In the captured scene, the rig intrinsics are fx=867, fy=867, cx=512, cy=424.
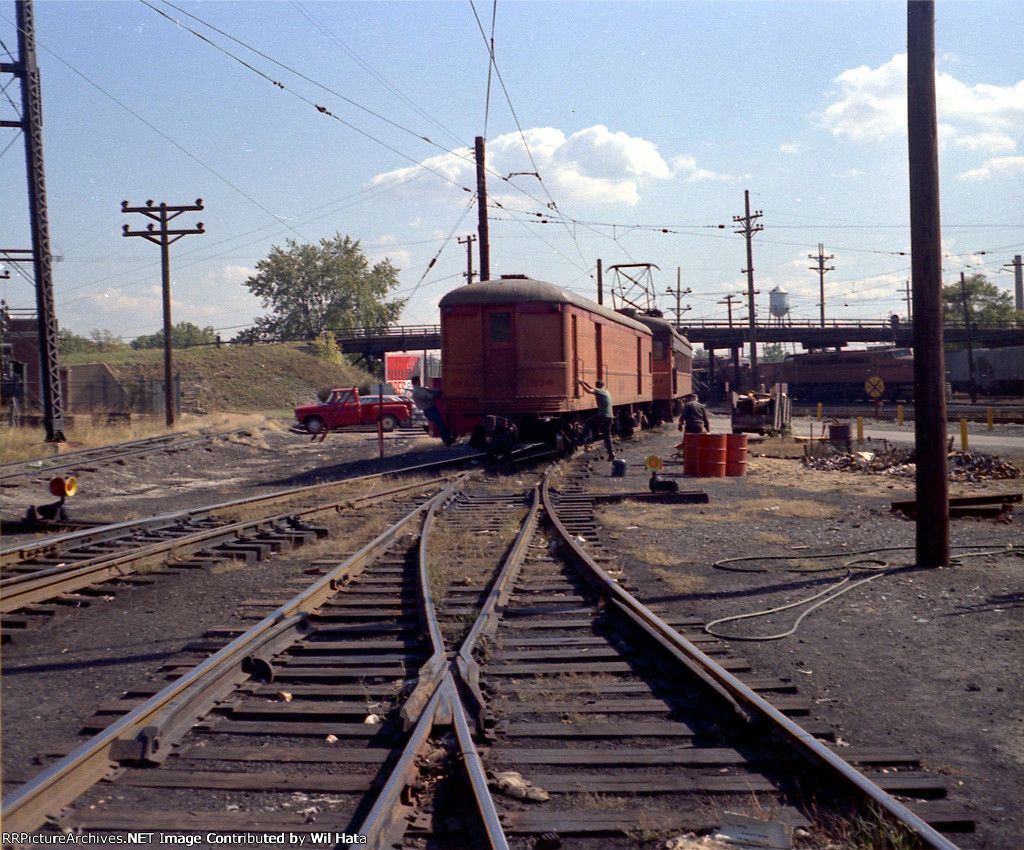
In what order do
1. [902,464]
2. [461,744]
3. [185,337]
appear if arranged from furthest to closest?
[185,337]
[902,464]
[461,744]

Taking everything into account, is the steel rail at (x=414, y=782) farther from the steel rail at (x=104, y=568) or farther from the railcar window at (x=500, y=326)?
the railcar window at (x=500, y=326)

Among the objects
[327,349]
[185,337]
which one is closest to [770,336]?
[327,349]

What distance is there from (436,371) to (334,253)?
Answer: 51.8 m

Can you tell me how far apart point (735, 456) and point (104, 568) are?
39.4 feet

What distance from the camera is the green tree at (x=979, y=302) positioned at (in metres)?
102

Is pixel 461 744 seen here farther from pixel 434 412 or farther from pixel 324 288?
pixel 324 288

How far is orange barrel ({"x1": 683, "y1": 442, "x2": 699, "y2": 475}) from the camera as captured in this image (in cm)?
1680

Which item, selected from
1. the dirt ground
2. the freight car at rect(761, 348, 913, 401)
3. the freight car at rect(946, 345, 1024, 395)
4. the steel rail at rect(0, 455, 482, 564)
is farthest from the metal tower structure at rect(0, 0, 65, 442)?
the freight car at rect(946, 345, 1024, 395)

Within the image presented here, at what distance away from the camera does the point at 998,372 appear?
59.7 meters

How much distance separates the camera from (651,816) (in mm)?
3320

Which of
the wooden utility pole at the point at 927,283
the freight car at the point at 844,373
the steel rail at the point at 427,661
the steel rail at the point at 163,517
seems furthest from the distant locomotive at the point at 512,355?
the freight car at the point at 844,373

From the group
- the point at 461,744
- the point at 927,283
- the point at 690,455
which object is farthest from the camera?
the point at 690,455

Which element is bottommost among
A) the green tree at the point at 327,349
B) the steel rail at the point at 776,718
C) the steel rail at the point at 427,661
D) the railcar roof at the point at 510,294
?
the steel rail at the point at 776,718

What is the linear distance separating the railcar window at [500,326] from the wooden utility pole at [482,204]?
9.14 m
